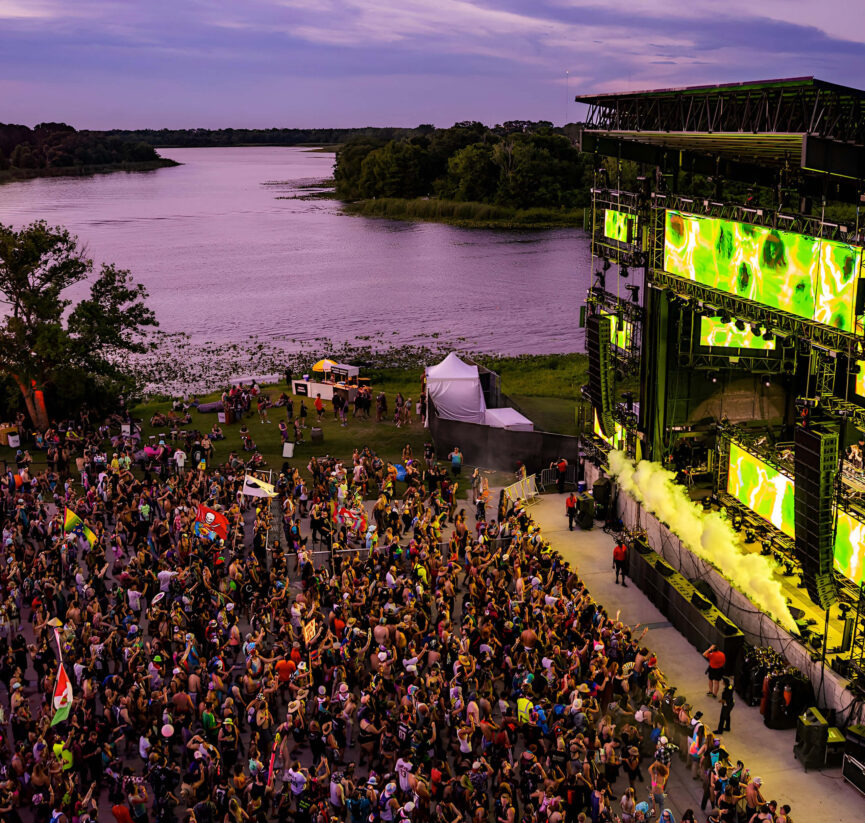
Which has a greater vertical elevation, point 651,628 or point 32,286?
point 32,286

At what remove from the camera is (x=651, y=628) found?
1994cm

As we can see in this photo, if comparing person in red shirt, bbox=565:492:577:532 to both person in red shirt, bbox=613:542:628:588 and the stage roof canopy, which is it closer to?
person in red shirt, bbox=613:542:628:588

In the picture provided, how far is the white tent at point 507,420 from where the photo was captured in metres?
32.0

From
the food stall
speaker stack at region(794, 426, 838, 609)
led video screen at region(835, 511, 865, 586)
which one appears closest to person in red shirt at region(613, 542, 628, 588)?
speaker stack at region(794, 426, 838, 609)

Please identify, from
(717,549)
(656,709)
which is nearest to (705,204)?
(717,549)

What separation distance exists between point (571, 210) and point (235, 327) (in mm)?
66519

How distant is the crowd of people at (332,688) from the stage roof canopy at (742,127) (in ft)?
30.8

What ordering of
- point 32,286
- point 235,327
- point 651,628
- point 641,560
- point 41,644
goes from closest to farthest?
1. point 41,644
2. point 651,628
3. point 641,560
4. point 32,286
5. point 235,327

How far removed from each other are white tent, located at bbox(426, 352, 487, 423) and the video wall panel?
41.3 ft

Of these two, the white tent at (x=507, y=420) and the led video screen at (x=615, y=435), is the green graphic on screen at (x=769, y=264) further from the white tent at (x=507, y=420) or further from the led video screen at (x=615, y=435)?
the white tent at (x=507, y=420)

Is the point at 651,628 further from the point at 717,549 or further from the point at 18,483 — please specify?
the point at 18,483

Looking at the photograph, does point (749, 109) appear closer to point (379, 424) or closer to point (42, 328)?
point (379, 424)

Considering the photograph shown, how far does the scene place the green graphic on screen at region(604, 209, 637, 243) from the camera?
2516 cm

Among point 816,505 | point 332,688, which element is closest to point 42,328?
point 332,688
